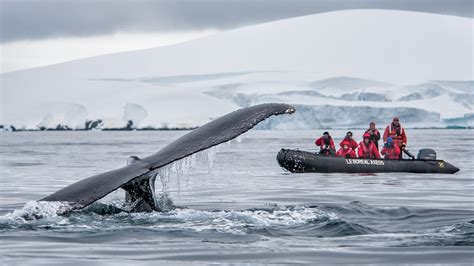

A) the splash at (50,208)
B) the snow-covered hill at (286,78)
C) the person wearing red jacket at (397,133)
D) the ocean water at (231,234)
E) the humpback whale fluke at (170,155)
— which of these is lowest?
the ocean water at (231,234)

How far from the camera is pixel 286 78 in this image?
60062mm

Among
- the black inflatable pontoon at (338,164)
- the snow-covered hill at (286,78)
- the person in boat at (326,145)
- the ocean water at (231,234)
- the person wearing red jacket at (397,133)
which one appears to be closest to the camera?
the ocean water at (231,234)

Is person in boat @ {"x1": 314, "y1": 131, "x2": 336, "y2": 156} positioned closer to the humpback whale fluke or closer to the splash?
the humpback whale fluke

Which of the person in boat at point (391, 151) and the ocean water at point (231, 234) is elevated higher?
the person in boat at point (391, 151)

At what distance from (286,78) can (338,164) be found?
146 feet

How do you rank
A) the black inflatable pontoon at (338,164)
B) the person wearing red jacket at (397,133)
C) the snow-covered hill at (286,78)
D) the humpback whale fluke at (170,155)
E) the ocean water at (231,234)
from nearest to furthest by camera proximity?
1. the humpback whale fluke at (170,155)
2. the ocean water at (231,234)
3. the black inflatable pontoon at (338,164)
4. the person wearing red jacket at (397,133)
5. the snow-covered hill at (286,78)

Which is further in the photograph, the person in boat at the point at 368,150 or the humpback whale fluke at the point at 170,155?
the person in boat at the point at 368,150

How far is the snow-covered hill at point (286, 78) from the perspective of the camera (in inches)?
1969

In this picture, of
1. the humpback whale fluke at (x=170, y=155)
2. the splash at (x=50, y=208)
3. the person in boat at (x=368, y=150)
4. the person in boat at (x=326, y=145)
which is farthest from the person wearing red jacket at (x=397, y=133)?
the splash at (x=50, y=208)

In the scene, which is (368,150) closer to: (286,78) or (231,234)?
(231,234)

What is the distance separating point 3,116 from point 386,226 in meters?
51.9

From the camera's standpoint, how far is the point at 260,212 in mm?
7125

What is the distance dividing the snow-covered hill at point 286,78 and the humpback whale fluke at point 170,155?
41249 millimetres

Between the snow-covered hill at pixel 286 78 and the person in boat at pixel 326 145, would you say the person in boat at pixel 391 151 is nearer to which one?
the person in boat at pixel 326 145
